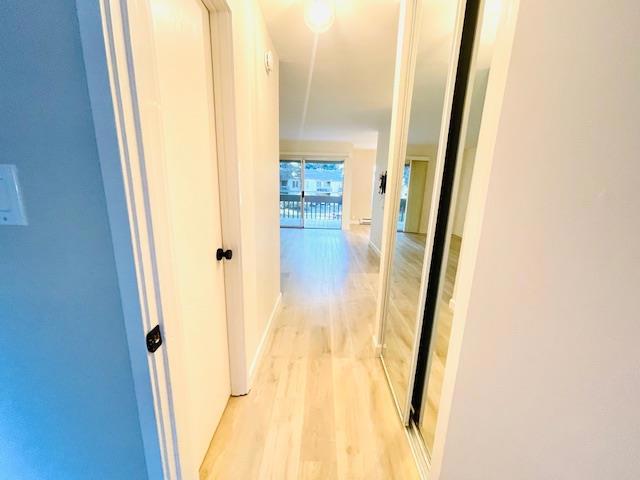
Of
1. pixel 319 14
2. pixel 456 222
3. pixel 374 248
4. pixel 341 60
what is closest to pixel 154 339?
pixel 456 222

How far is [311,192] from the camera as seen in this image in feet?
28.1

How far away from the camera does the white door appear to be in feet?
2.43

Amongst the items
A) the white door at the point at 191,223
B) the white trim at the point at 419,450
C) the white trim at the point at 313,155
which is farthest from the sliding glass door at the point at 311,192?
the white trim at the point at 419,450

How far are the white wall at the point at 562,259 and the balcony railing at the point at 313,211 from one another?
677 cm

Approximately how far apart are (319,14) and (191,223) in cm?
160

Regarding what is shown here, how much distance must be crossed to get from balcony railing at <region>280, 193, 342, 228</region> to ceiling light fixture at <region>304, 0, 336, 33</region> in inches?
225

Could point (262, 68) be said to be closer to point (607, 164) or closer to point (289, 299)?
point (607, 164)

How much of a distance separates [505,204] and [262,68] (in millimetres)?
1764

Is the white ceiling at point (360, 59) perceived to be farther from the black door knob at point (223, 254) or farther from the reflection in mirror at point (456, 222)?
the black door knob at point (223, 254)

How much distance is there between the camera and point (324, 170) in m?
8.23

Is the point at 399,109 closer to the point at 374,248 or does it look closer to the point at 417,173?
the point at 417,173

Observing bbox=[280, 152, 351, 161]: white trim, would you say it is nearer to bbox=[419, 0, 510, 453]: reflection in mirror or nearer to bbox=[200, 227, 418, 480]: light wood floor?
bbox=[200, 227, 418, 480]: light wood floor

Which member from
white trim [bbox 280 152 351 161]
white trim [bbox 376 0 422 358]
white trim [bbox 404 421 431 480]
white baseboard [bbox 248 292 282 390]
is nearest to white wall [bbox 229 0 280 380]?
white baseboard [bbox 248 292 282 390]

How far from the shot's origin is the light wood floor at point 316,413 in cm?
119
